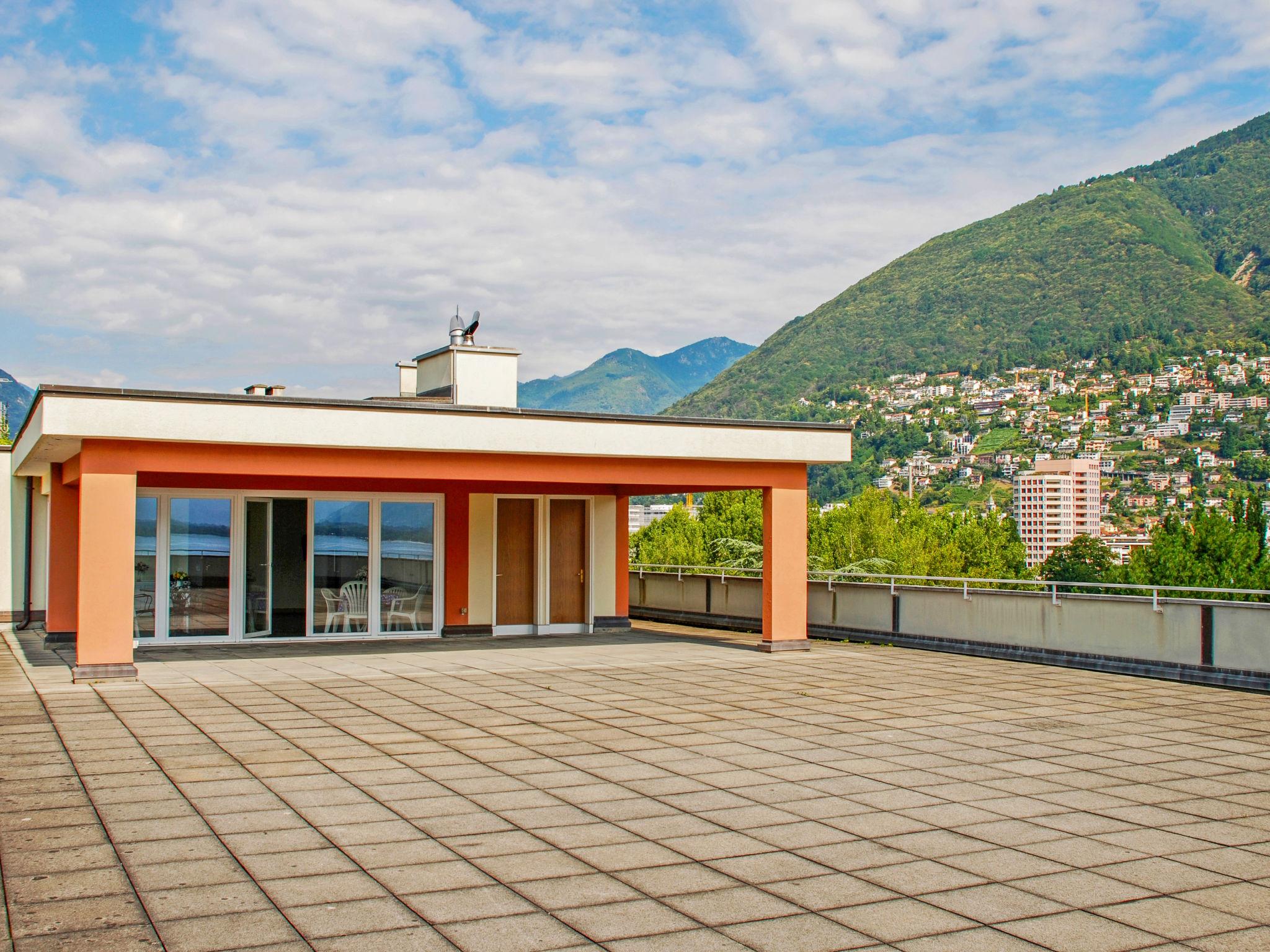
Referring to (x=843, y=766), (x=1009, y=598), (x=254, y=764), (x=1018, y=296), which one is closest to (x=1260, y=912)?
(x=843, y=766)

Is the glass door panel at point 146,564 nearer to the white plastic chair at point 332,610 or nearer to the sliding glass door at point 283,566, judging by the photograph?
the sliding glass door at point 283,566

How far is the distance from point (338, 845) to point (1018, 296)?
115838 millimetres

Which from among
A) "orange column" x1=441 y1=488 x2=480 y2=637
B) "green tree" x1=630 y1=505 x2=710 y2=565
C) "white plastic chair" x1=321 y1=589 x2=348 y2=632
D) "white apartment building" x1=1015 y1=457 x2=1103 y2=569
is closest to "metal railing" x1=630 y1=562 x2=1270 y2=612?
"orange column" x1=441 y1=488 x2=480 y2=637

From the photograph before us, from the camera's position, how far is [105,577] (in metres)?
12.2

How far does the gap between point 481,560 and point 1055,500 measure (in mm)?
77281

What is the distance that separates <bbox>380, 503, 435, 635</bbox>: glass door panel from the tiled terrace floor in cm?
506

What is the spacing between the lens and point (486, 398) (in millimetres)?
19844

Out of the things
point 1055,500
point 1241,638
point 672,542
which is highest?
point 1055,500

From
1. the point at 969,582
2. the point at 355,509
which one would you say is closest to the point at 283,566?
the point at 355,509

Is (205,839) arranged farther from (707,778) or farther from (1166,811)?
(1166,811)

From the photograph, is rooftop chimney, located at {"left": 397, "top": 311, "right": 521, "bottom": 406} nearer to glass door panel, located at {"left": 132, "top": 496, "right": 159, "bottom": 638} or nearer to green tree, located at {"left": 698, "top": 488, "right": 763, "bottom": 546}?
glass door panel, located at {"left": 132, "top": 496, "right": 159, "bottom": 638}

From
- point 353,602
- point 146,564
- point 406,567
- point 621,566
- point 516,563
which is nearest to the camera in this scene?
point 146,564

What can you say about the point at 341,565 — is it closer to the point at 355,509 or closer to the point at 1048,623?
the point at 355,509

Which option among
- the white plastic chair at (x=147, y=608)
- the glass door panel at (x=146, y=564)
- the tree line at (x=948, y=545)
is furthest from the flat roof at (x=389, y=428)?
the tree line at (x=948, y=545)
